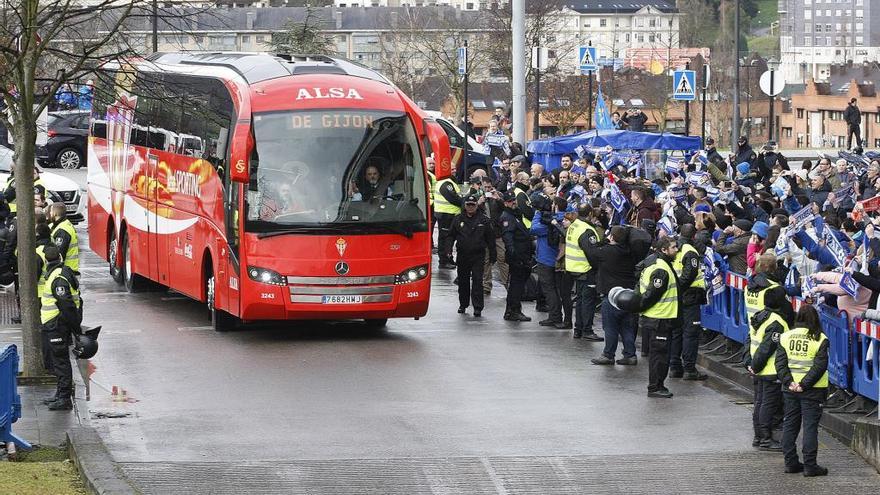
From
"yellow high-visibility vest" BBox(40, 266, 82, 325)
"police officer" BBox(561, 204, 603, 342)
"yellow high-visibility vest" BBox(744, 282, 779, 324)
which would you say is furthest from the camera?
"police officer" BBox(561, 204, 603, 342)

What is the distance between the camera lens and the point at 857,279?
1485 centimetres

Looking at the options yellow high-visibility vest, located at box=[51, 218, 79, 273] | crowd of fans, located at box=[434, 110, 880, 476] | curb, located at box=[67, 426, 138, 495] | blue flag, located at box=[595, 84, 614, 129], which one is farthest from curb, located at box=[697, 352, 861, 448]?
blue flag, located at box=[595, 84, 614, 129]

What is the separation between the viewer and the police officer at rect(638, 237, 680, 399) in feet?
54.8

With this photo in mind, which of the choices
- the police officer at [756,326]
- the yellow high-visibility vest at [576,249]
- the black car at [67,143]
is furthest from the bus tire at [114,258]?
the black car at [67,143]

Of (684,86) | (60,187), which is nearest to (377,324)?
(684,86)

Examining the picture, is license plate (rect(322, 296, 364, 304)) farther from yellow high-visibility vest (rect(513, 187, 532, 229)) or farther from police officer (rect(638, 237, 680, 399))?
police officer (rect(638, 237, 680, 399))

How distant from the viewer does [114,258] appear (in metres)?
26.8

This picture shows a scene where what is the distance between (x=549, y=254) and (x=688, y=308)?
4.13 m

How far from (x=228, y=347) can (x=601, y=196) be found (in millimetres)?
6597

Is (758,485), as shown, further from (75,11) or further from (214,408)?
(75,11)

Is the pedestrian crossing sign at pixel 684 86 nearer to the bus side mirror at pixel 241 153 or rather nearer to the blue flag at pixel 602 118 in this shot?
the blue flag at pixel 602 118

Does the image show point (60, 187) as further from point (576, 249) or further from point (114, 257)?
point (576, 249)

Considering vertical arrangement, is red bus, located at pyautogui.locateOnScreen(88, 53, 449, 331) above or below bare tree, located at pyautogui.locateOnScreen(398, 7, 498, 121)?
below

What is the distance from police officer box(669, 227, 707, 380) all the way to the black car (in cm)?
3237
